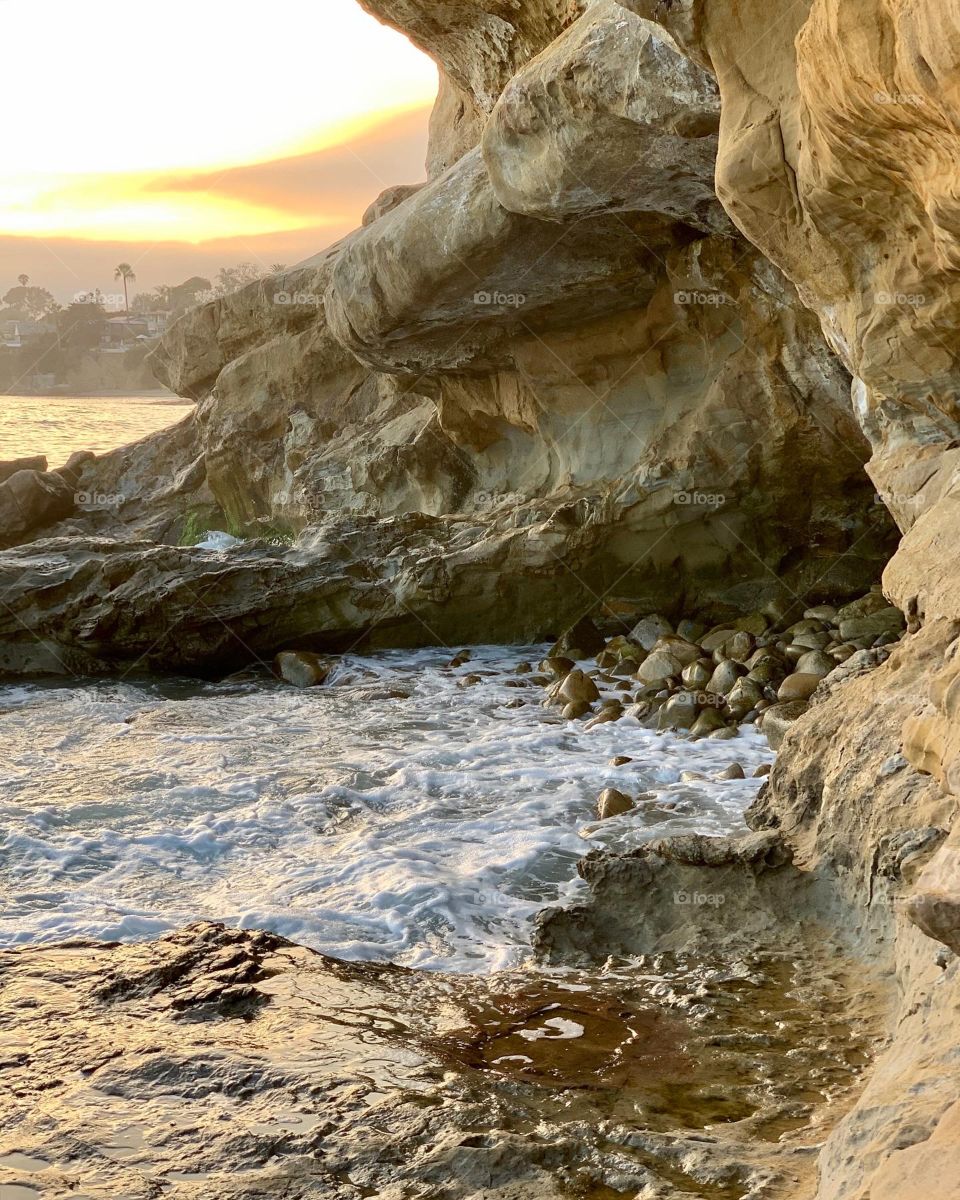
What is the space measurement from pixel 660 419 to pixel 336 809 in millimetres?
5479

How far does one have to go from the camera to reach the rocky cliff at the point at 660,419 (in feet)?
12.4

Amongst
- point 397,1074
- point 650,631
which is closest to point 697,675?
point 650,631

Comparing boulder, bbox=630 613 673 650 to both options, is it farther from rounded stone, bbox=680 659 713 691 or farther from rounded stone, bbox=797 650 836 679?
rounded stone, bbox=797 650 836 679

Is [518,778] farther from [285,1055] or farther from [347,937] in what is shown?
[285,1055]

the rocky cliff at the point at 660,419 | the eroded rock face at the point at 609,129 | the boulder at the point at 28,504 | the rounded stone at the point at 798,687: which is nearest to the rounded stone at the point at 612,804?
the rocky cliff at the point at 660,419

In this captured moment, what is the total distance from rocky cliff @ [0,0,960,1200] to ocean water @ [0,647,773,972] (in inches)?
35.8

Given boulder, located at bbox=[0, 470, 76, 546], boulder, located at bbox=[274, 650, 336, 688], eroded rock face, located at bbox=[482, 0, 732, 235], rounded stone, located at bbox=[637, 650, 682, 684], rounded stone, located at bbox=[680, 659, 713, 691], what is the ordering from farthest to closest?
boulder, located at bbox=[0, 470, 76, 546] → boulder, located at bbox=[274, 650, 336, 688] → rounded stone, located at bbox=[637, 650, 682, 684] → rounded stone, located at bbox=[680, 659, 713, 691] → eroded rock face, located at bbox=[482, 0, 732, 235]

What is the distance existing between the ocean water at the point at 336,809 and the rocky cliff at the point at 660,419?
2.99 ft

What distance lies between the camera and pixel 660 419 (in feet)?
35.0

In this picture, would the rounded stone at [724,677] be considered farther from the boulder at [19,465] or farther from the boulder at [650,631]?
the boulder at [19,465]

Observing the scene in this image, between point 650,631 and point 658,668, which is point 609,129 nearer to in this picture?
point 658,668

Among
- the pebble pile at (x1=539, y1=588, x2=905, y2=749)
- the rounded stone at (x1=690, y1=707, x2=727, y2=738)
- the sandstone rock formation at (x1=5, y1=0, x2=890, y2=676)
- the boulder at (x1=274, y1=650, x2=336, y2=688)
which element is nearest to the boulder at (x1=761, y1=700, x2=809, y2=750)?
the pebble pile at (x1=539, y1=588, x2=905, y2=749)

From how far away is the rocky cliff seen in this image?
3.79 m

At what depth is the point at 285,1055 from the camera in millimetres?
3484
